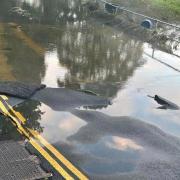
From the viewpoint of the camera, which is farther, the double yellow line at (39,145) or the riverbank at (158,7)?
the riverbank at (158,7)

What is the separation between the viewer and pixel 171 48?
16.3 metres

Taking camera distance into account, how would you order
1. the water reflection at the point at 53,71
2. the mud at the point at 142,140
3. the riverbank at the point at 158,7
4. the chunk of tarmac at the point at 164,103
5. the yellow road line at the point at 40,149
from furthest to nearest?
the riverbank at the point at 158,7 → the water reflection at the point at 53,71 → the chunk of tarmac at the point at 164,103 → the mud at the point at 142,140 → the yellow road line at the point at 40,149

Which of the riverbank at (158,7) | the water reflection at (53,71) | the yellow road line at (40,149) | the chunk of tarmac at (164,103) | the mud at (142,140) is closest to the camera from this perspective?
the yellow road line at (40,149)

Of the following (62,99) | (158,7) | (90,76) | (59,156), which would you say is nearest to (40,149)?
(59,156)

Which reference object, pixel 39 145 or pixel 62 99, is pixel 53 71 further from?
pixel 39 145

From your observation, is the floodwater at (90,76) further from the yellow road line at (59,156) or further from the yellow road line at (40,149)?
the yellow road line at (40,149)

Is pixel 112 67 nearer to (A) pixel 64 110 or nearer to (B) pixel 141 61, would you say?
(B) pixel 141 61

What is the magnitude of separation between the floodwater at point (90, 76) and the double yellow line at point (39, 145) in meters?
0.14

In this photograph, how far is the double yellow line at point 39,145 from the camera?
20.0 ft

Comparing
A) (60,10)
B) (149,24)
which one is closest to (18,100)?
(149,24)

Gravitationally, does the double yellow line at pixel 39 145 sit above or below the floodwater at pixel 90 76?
above

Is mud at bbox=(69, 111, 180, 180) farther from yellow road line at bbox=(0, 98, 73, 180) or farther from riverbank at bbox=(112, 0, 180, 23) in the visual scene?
riverbank at bbox=(112, 0, 180, 23)

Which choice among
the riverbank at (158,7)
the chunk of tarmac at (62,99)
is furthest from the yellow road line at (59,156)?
the riverbank at (158,7)

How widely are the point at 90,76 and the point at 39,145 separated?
5.14 meters
